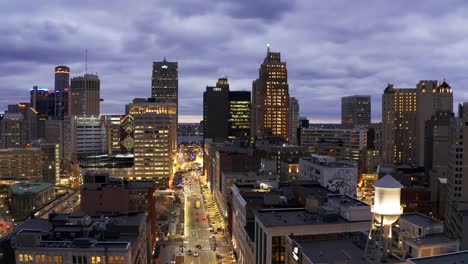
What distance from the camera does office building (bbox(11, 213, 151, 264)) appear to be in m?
74.4

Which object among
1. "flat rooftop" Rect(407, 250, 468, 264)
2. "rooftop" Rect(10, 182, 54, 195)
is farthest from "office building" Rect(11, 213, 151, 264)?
"rooftop" Rect(10, 182, 54, 195)

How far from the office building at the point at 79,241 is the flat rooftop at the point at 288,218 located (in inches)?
873

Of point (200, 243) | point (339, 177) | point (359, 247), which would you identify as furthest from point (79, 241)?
point (339, 177)

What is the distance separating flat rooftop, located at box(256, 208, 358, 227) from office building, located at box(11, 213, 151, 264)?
2217 cm

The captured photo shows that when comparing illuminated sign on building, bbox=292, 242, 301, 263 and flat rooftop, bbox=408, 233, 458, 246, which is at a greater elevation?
flat rooftop, bbox=408, 233, 458, 246

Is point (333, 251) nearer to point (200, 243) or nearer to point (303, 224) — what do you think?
point (303, 224)

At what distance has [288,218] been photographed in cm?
8312

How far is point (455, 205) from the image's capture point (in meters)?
127

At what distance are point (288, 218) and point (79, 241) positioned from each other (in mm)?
33949

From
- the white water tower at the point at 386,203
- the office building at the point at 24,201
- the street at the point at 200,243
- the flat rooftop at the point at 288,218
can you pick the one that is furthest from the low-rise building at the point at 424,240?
the office building at the point at 24,201

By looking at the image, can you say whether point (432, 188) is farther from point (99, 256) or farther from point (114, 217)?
point (99, 256)

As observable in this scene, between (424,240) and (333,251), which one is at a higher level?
(424,240)

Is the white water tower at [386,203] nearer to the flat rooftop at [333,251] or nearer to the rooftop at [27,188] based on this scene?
the flat rooftop at [333,251]

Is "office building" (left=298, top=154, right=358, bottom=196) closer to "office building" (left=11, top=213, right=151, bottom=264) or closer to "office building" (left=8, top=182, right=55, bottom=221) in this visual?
"office building" (left=11, top=213, right=151, bottom=264)
